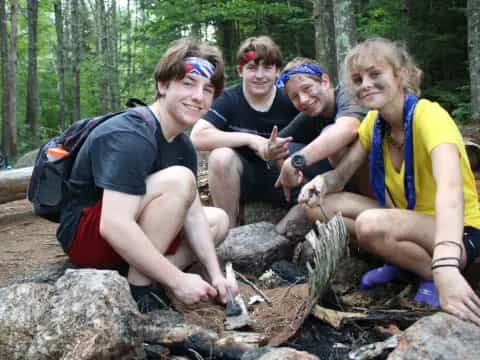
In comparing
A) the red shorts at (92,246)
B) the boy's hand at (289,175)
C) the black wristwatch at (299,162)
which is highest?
the black wristwatch at (299,162)

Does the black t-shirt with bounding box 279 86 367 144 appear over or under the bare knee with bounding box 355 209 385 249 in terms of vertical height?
over

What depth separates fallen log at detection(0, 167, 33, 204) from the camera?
261 inches

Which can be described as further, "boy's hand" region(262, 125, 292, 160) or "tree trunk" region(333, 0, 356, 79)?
"tree trunk" region(333, 0, 356, 79)

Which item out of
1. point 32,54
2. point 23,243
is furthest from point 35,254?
point 32,54

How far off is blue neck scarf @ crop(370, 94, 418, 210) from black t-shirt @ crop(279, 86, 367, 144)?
0.63 m

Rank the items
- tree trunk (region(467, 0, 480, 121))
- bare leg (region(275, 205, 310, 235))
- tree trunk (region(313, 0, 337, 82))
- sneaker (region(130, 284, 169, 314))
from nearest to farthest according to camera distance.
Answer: sneaker (region(130, 284, 169, 314)) < bare leg (region(275, 205, 310, 235)) < tree trunk (region(467, 0, 480, 121)) < tree trunk (region(313, 0, 337, 82))

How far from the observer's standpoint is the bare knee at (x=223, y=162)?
13.6 feet

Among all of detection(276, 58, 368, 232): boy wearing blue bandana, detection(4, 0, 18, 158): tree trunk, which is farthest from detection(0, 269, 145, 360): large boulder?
detection(4, 0, 18, 158): tree trunk

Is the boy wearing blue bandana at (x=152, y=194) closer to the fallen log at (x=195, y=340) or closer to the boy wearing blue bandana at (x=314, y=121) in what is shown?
the fallen log at (x=195, y=340)

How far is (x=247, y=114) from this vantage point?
4.31 metres

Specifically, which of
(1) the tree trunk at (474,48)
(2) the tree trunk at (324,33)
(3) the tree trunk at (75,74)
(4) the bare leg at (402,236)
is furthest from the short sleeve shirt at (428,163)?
(3) the tree trunk at (75,74)

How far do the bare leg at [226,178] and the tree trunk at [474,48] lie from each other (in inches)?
204

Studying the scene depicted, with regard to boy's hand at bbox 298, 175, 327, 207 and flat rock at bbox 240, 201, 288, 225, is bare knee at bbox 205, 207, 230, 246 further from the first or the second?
flat rock at bbox 240, 201, 288, 225

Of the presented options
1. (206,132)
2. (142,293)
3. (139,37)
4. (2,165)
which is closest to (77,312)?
(142,293)
